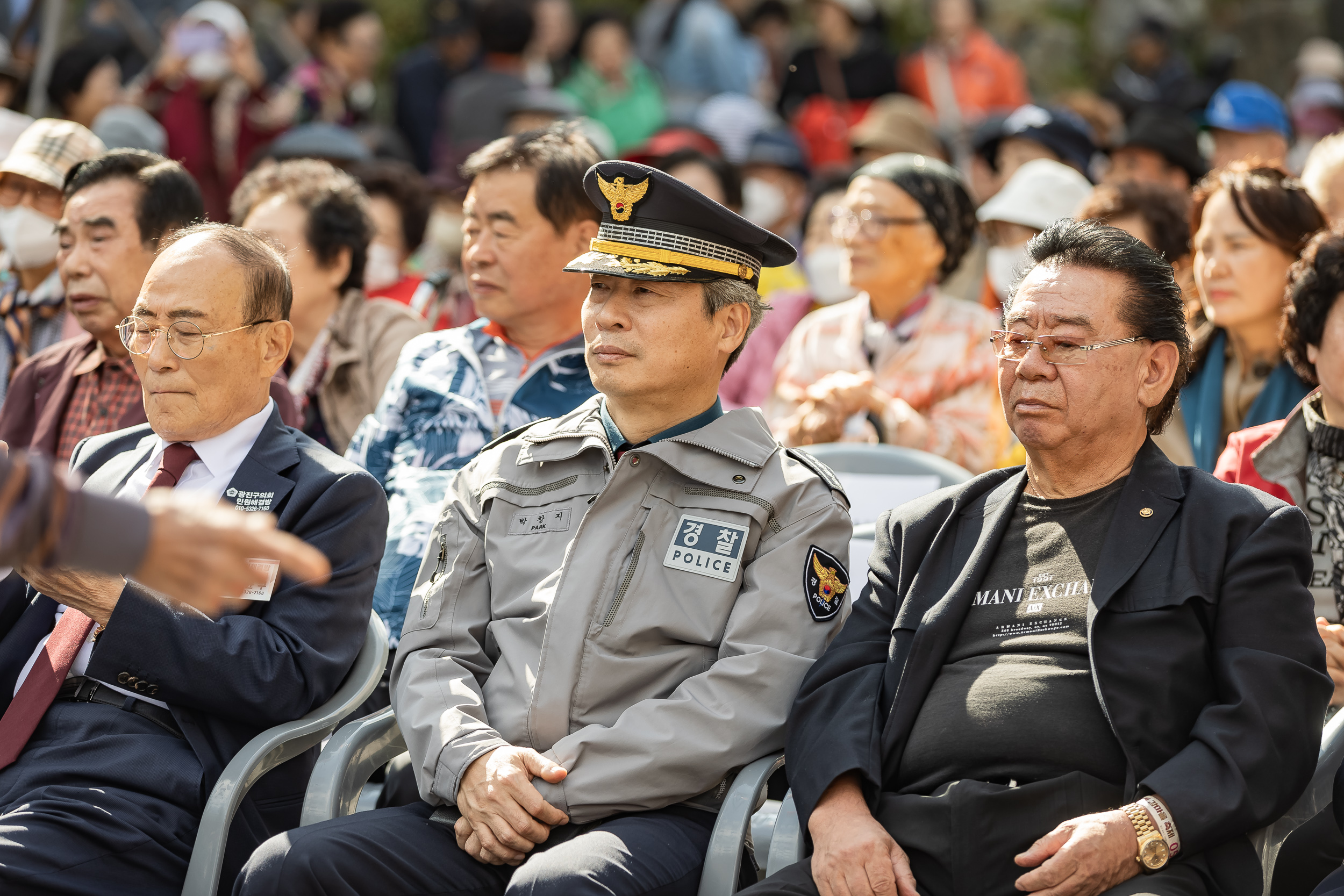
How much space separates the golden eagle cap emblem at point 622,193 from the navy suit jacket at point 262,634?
0.87 meters

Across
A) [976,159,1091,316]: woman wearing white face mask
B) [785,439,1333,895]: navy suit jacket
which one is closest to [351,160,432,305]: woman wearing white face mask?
[976,159,1091,316]: woman wearing white face mask

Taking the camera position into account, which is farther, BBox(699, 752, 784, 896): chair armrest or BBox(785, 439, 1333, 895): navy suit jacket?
BBox(699, 752, 784, 896): chair armrest

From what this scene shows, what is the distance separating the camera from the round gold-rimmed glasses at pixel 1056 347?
2873 millimetres

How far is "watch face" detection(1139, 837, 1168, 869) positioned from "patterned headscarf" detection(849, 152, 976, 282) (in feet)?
9.83

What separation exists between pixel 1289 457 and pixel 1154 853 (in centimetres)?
134

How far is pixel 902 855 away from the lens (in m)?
2.65

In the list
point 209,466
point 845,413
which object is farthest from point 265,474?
point 845,413

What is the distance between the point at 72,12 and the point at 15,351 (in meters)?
7.61

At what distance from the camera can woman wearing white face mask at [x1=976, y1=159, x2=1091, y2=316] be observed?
18.9ft

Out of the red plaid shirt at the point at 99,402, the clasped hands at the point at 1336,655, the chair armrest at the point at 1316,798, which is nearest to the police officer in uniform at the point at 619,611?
the chair armrest at the point at 1316,798

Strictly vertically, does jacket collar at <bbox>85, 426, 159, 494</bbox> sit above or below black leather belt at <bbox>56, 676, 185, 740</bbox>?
above

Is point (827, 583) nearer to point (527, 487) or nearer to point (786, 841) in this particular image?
point (786, 841)

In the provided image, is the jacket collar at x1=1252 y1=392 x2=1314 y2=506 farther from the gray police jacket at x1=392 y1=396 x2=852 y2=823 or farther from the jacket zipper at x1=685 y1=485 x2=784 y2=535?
the jacket zipper at x1=685 y1=485 x2=784 y2=535

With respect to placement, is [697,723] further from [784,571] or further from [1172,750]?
[1172,750]
